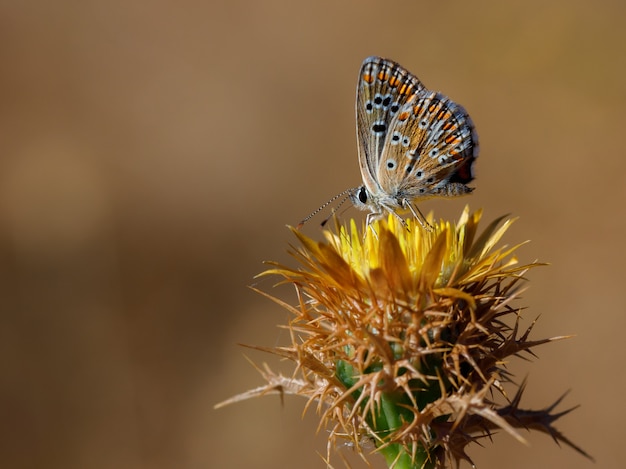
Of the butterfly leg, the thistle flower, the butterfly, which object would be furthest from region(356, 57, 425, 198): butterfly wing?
the thistle flower

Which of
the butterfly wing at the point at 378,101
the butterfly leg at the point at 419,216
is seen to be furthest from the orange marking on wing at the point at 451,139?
the butterfly leg at the point at 419,216

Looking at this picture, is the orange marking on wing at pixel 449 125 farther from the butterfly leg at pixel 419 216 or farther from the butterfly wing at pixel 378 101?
the butterfly leg at pixel 419 216

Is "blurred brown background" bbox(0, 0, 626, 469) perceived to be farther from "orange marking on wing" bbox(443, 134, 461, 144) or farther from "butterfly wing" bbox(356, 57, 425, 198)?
"orange marking on wing" bbox(443, 134, 461, 144)

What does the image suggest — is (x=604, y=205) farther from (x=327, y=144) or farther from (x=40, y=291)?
(x=40, y=291)

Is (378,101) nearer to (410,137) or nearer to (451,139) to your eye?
(410,137)

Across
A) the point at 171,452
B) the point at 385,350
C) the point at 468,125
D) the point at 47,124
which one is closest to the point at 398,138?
the point at 468,125

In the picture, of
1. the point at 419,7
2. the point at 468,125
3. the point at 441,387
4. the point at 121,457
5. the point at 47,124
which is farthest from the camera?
the point at 419,7
